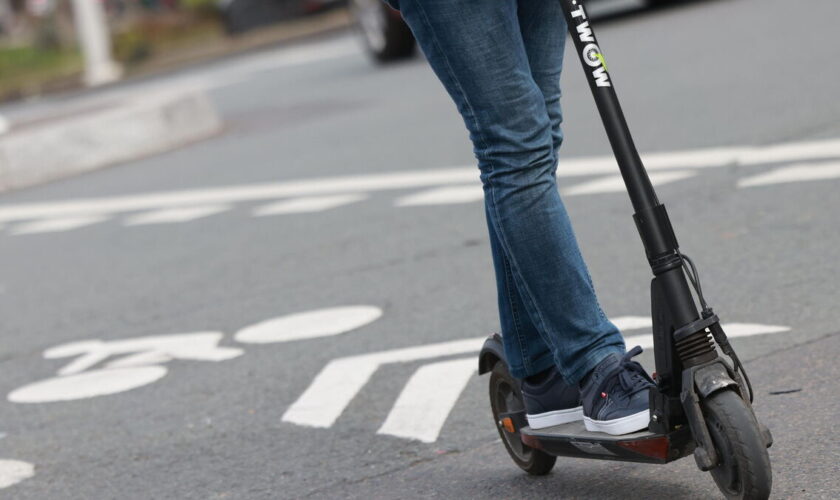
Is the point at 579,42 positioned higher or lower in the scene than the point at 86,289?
higher

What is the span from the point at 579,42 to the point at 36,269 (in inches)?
217

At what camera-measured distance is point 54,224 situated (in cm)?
946

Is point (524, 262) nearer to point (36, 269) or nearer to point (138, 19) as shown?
point (36, 269)

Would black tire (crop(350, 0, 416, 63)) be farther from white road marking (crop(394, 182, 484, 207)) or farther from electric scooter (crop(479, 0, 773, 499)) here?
electric scooter (crop(479, 0, 773, 499))

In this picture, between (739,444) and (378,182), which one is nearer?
(739,444)

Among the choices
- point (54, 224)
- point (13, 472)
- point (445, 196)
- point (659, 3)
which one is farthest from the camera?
point (659, 3)

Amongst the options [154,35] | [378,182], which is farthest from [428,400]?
[154,35]

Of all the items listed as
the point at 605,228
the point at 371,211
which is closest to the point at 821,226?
the point at 605,228

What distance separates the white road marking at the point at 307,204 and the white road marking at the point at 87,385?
308 centimetres

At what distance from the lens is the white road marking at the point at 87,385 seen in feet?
16.3

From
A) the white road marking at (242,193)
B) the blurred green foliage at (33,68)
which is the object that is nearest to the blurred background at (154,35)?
the blurred green foliage at (33,68)

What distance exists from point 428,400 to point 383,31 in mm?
12292

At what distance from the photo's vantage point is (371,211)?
309 inches

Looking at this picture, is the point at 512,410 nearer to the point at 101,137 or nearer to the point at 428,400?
the point at 428,400
